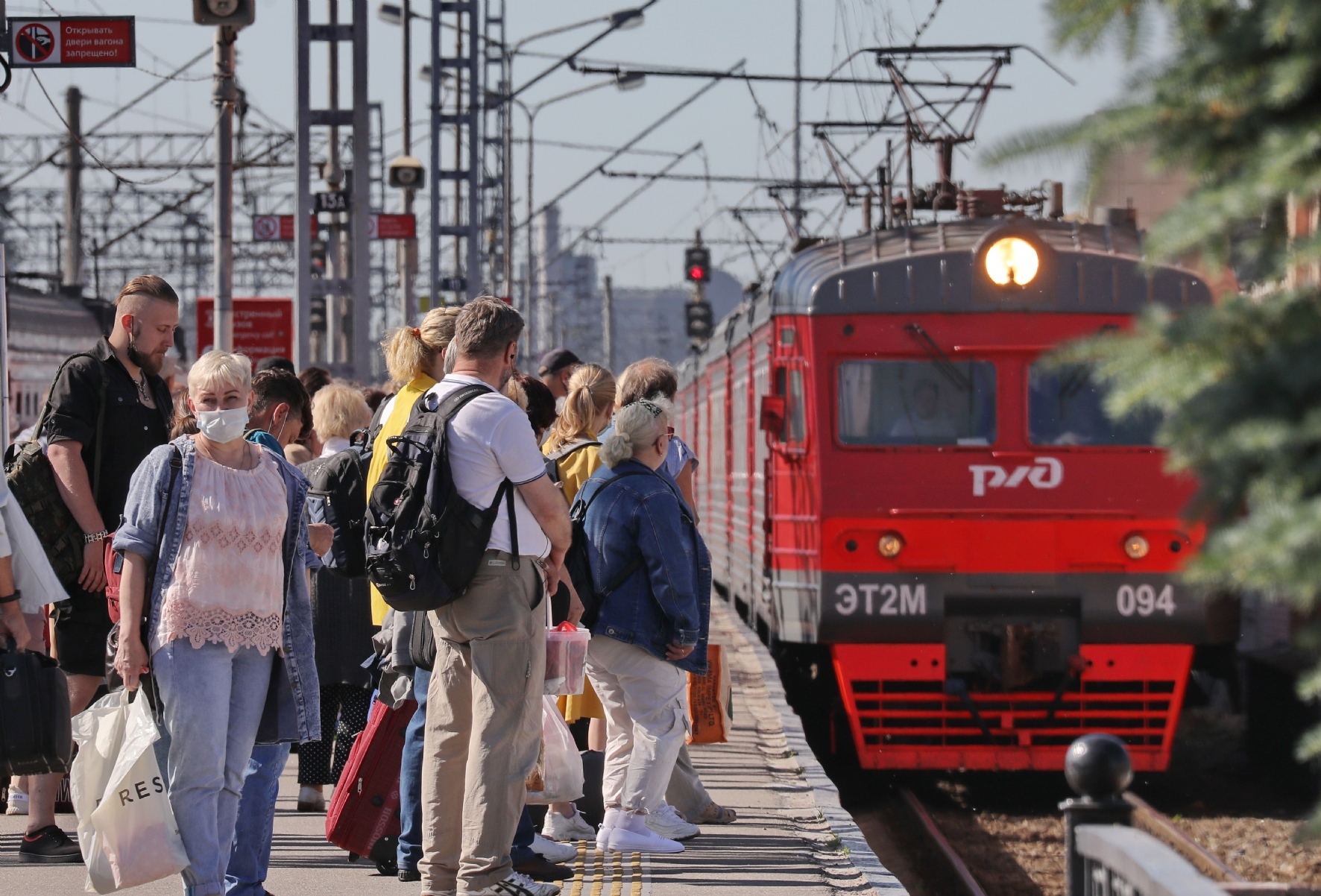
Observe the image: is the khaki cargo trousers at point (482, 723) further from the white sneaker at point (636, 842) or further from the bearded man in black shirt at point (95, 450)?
the bearded man in black shirt at point (95, 450)

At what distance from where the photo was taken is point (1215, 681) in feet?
49.9

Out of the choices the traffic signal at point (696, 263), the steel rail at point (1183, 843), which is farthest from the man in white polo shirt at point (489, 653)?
the traffic signal at point (696, 263)

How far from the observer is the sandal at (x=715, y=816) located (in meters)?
7.14

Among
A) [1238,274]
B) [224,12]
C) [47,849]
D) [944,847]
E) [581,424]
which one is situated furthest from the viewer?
[224,12]

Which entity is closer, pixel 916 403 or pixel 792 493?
pixel 916 403

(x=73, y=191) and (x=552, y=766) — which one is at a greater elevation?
(x=73, y=191)

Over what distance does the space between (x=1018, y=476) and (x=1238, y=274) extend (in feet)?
24.7

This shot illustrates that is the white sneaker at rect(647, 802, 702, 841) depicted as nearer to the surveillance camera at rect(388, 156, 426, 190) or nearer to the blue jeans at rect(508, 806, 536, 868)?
the blue jeans at rect(508, 806, 536, 868)

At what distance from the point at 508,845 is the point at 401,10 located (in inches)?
732

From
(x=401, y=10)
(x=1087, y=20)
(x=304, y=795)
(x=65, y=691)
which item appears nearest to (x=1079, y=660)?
(x=304, y=795)

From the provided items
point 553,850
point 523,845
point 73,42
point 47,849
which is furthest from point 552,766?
point 73,42

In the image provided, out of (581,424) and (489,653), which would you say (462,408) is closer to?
(489,653)

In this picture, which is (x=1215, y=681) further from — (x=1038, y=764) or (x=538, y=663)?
(x=538, y=663)

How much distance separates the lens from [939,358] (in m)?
9.68
